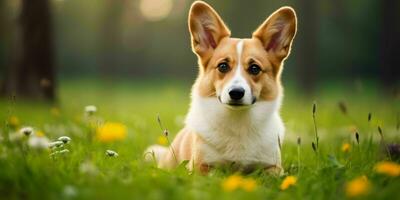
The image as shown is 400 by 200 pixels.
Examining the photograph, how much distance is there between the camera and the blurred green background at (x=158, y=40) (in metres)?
11.2

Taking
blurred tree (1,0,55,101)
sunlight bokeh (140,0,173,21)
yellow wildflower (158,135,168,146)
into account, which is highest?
sunlight bokeh (140,0,173,21)

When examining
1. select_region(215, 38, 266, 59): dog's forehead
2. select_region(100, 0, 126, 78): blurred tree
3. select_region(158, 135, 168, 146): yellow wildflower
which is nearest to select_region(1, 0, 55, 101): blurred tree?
select_region(158, 135, 168, 146): yellow wildflower

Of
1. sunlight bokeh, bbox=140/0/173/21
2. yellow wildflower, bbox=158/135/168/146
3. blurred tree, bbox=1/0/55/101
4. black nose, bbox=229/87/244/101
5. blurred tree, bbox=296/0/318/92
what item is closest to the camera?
black nose, bbox=229/87/244/101

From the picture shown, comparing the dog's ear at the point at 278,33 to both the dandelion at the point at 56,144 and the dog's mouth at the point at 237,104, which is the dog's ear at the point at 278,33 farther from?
the dandelion at the point at 56,144

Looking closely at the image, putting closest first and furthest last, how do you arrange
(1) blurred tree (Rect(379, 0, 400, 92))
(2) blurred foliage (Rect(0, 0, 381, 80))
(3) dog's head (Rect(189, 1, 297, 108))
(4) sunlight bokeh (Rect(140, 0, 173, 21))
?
(3) dog's head (Rect(189, 1, 297, 108)) < (1) blurred tree (Rect(379, 0, 400, 92)) < (2) blurred foliage (Rect(0, 0, 381, 80)) < (4) sunlight bokeh (Rect(140, 0, 173, 21))

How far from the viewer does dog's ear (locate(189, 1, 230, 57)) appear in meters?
4.57

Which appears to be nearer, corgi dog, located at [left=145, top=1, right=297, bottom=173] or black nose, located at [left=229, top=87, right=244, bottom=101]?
black nose, located at [left=229, top=87, right=244, bottom=101]

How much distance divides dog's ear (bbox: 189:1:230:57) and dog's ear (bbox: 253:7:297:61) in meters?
0.30

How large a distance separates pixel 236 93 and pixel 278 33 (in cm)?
87

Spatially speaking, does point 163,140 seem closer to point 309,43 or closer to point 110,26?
point 309,43

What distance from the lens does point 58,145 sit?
12.6 ft

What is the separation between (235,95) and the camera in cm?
395

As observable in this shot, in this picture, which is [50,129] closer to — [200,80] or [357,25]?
[200,80]

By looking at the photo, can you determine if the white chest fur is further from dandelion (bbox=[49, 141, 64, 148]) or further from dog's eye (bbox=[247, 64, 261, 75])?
dandelion (bbox=[49, 141, 64, 148])
